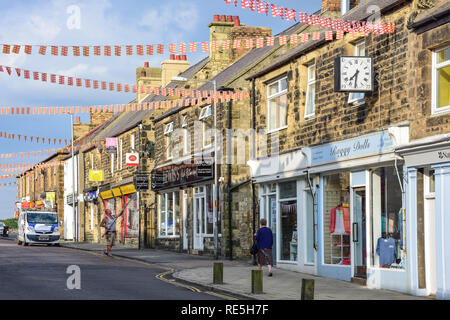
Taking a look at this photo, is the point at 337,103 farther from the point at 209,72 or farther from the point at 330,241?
the point at 209,72

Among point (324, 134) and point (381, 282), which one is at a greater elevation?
point (324, 134)

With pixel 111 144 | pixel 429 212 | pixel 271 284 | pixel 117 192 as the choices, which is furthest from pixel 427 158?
pixel 117 192

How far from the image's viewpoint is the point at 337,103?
67.1 feet

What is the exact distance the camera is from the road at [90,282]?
15.2m

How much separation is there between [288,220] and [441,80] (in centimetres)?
861

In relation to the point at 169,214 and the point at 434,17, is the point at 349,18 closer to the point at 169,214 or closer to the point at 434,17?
the point at 434,17

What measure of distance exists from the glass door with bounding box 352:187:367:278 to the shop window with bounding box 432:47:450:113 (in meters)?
3.69

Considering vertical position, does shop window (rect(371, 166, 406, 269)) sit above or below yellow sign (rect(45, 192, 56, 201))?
below

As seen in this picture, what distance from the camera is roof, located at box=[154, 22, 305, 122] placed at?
29797 mm

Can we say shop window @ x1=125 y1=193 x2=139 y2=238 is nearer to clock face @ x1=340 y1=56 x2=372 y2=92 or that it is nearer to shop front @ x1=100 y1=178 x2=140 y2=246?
shop front @ x1=100 y1=178 x2=140 y2=246

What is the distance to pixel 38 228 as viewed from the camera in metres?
41.6

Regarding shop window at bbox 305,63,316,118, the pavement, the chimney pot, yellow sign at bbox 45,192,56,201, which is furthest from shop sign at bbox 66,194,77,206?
shop window at bbox 305,63,316,118
